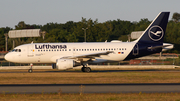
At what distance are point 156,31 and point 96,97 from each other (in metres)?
24.8

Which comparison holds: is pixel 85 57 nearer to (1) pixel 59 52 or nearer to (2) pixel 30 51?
(1) pixel 59 52

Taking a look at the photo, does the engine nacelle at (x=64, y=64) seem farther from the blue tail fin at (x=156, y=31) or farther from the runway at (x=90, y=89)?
the runway at (x=90, y=89)

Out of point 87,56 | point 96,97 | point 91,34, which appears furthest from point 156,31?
point 91,34

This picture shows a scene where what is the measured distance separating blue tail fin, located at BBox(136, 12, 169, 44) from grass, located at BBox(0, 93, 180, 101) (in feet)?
71.8

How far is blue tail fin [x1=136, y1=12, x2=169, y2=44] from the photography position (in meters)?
36.2

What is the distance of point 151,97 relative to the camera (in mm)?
14180

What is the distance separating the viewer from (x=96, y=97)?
14109 mm

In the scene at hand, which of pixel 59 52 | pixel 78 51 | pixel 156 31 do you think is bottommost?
pixel 59 52

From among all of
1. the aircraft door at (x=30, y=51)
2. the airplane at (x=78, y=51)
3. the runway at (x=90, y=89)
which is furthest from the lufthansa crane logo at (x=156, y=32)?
the runway at (x=90, y=89)

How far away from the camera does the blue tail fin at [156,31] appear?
36.2m

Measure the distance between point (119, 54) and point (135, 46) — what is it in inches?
101

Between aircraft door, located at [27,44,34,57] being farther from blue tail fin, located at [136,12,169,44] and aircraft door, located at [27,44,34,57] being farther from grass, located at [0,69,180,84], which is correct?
blue tail fin, located at [136,12,169,44]

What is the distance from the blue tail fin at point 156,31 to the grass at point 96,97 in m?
21.9

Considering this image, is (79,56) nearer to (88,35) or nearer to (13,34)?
(13,34)
